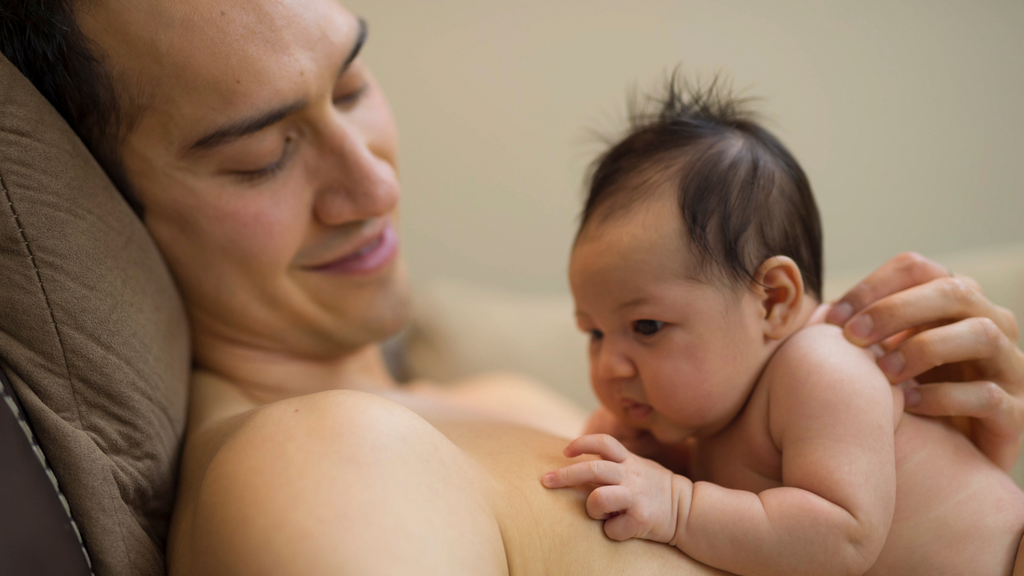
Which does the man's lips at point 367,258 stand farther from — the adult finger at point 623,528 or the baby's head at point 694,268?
the adult finger at point 623,528

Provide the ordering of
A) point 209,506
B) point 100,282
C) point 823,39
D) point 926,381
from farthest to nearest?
1. point 823,39
2. point 926,381
3. point 100,282
4. point 209,506

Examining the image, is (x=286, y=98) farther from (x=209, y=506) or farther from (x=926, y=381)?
(x=926, y=381)

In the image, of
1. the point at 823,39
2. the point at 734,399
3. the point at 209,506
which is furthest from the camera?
the point at 823,39

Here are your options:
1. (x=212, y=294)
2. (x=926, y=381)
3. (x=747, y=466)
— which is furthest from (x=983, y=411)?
(x=212, y=294)

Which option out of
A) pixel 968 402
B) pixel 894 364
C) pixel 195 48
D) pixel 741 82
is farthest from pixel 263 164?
pixel 741 82

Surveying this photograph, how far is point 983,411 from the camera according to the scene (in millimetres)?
888

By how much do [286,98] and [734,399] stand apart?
28.4 inches

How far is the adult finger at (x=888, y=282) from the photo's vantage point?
3.17 ft

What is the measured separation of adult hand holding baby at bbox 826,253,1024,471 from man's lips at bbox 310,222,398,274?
710 mm

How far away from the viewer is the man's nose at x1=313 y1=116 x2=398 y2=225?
1016 mm

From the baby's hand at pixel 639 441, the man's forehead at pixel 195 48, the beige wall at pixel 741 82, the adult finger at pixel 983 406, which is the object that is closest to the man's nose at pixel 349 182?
the man's forehead at pixel 195 48

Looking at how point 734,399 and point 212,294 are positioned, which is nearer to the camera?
point 734,399

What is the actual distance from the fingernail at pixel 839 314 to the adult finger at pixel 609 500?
42cm

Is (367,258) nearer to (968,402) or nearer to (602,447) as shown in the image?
(602,447)
